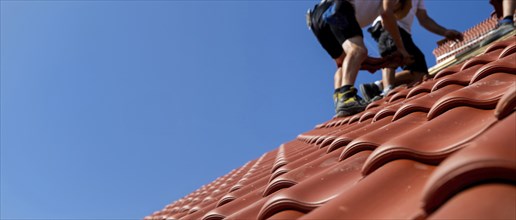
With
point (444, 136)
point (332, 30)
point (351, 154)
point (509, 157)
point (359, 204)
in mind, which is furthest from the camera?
point (332, 30)

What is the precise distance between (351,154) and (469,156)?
85 centimetres

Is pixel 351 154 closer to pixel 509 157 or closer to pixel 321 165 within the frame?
pixel 321 165

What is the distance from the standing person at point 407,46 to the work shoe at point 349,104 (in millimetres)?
773

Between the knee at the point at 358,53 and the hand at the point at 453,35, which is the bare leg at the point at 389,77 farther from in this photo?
the knee at the point at 358,53

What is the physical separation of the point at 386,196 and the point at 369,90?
170 inches

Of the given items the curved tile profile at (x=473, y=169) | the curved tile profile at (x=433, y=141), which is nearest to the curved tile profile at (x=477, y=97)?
the curved tile profile at (x=433, y=141)

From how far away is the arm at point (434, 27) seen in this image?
480 cm

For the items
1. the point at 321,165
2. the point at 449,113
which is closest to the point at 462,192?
the point at 449,113

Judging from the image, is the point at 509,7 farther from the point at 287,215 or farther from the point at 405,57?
the point at 287,215

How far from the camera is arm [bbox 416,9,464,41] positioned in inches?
189

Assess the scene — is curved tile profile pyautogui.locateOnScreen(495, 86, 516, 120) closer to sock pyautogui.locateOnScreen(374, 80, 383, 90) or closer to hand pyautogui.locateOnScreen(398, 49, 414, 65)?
hand pyautogui.locateOnScreen(398, 49, 414, 65)

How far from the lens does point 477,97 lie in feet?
4.70

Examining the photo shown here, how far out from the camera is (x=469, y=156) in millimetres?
655

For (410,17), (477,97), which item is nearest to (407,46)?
(410,17)
